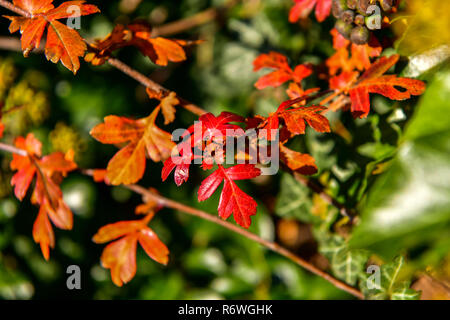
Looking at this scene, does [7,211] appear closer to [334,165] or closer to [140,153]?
[140,153]

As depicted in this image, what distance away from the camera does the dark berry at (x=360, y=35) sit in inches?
31.3

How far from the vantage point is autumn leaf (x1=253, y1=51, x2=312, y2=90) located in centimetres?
90

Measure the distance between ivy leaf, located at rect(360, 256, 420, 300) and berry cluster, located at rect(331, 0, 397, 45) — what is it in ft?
1.71

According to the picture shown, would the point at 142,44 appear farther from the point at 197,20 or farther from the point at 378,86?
the point at 197,20

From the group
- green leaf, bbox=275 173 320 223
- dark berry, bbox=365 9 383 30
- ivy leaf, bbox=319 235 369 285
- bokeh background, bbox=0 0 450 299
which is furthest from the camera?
bokeh background, bbox=0 0 450 299

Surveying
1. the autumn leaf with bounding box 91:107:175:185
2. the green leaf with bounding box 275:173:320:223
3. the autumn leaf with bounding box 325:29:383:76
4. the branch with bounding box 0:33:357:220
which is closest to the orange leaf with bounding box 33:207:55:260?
the autumn leaf with bounding box 91:107:175:185

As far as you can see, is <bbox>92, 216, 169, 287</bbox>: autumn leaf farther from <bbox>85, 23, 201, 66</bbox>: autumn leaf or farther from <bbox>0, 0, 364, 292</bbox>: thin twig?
<bbox>85, 23, 201, 66</bbox>: autumn leaf

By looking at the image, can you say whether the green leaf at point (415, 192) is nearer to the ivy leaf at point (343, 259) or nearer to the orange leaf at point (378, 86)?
the orange leaf at point (378, 86)

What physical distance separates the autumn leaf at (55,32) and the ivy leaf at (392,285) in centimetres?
81

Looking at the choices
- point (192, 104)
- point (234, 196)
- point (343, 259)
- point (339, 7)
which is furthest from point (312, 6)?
point (343, 259)

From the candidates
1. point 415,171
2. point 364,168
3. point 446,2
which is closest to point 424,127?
point 415,171

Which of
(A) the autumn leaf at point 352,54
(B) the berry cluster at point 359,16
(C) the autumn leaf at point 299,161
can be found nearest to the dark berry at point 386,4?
(B) the berry cluster at point 359,16
